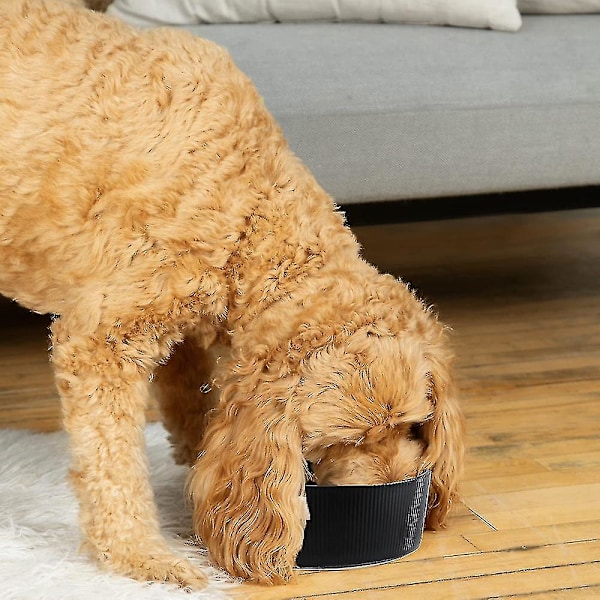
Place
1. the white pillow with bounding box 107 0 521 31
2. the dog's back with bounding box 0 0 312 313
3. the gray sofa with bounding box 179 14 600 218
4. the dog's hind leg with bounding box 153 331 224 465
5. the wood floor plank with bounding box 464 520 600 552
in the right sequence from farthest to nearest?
the white pillow with bounding box 107 0 521 31 < the gray sofa with bounding box 179 14 600 218 < the dog's hind leg with bounding box 153 331 224 465 < the wood floor plank with bounding box 464 520 600 552 < the dog's back with bounding box 0 0 312 313

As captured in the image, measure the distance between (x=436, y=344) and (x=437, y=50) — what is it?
4.70ft

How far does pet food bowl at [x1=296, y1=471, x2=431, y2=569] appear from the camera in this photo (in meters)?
1.97

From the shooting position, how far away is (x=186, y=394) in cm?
244

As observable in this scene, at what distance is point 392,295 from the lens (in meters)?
2.02

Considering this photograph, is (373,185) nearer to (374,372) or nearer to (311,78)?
(311,78)

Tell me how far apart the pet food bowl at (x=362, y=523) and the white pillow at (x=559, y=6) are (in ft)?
7.12

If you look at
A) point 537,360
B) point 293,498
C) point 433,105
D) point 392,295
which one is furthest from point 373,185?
point 293,498

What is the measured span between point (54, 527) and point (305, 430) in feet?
2.14

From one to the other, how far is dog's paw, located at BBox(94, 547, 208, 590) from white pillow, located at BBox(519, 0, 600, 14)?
2.45 metres

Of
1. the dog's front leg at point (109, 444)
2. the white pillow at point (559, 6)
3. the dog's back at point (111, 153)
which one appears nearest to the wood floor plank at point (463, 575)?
the dog's front leg at point (109, 444)

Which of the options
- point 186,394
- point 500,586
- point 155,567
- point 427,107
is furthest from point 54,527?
point 427,107

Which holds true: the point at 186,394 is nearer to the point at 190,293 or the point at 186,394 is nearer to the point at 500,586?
the point at 190,293

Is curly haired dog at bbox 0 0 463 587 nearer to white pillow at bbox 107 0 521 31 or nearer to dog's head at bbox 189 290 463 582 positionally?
dog's head at bbox 189 290 463 582

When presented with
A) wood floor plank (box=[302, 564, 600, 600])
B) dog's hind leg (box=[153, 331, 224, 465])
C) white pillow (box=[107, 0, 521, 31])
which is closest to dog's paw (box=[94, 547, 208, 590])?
wood floor plank (box=[302, 564, 600, 600])
